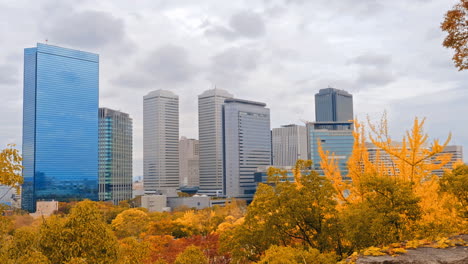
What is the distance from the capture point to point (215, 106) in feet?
504

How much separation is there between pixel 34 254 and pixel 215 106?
146 m

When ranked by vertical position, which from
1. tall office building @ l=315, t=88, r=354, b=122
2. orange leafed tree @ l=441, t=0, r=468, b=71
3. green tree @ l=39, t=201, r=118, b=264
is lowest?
green tree @ l=39, t=201, r=118, b=264

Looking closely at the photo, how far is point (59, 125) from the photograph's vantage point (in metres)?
108

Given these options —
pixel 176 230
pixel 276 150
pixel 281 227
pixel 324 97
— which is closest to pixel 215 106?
pixel 276 150

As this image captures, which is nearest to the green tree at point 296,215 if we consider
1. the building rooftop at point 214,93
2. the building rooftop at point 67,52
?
the building rooftop at point 67,52

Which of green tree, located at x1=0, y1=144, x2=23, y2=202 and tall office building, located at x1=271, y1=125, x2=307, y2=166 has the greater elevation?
tall office building, located at x1=271, y1=125, x2=307, y2=166

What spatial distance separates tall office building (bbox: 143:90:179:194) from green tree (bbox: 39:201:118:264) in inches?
5773

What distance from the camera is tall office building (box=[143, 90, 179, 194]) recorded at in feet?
516

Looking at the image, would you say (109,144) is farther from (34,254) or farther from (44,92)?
(34,254)

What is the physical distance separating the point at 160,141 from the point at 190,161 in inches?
1174

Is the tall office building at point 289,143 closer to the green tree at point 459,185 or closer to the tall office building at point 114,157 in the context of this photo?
the tall office building at point 114,157

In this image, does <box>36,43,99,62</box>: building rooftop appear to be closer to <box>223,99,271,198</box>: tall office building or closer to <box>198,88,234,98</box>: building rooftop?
<box>223,99,271,198</box>: tall office building

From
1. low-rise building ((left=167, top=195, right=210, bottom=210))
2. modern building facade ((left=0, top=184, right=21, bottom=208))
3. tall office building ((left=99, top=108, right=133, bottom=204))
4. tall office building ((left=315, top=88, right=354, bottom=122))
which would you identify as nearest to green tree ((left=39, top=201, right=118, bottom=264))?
modern building facade ((left=0, top=184, right=21, bottom=208))

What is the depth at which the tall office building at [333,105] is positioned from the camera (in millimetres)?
184625
